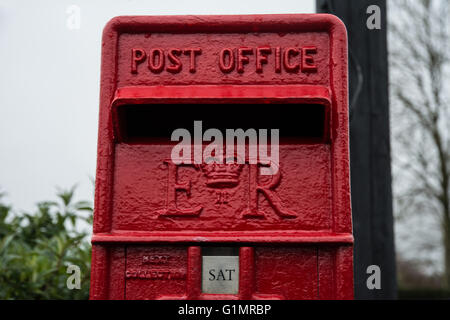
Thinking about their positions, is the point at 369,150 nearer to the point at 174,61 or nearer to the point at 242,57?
the point at 242,57

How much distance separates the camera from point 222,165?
1751 millimetres

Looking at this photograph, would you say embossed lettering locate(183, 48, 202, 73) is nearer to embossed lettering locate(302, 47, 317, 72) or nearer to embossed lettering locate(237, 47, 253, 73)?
embossed lettering locate(237, 47, 253, 73)

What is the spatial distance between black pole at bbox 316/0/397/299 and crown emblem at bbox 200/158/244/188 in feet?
→ 3.67

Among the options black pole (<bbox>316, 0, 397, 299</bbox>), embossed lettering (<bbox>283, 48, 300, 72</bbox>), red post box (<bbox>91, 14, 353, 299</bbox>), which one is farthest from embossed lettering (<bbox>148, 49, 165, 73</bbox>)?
black pole (<bbox>316, 0, 397, 299</bbox>)

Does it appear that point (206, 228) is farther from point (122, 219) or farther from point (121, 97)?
point (121, 97)

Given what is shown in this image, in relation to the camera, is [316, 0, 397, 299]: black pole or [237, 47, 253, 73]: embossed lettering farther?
[316, 0, 397, 299]: black pole

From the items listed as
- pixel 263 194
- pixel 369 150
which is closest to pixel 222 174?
pixel 263 194

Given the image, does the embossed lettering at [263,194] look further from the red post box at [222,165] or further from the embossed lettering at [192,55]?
the embossed lettering at [192,55]

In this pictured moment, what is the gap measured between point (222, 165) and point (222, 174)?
32 mm

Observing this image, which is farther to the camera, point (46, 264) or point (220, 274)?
point (46, 264)

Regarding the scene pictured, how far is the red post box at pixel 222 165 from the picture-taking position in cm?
170

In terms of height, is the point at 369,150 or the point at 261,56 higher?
the point at 261,56

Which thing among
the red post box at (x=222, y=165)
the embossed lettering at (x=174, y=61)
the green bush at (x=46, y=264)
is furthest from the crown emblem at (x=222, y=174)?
the green bush at (x=46, y=264)

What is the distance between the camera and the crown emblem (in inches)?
68.7
